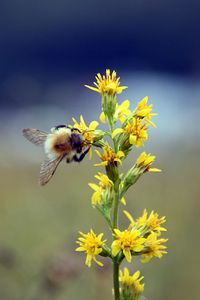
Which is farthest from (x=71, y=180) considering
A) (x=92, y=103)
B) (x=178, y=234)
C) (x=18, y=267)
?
(x=92, y=103)

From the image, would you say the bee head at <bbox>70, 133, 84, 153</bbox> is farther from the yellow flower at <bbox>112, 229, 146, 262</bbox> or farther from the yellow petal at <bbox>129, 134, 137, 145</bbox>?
the yellow flower at <bbox>112, 229, 146, 262</bbox>

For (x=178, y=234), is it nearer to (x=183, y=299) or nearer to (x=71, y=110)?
(x=183, y=299)

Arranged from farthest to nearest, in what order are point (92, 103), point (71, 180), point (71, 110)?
point (92, 103) < point (71, 110) < point (71, 180)

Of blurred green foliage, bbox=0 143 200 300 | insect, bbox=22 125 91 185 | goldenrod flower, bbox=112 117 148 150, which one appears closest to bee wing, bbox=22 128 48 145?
insect, bbox=22 125 91 185

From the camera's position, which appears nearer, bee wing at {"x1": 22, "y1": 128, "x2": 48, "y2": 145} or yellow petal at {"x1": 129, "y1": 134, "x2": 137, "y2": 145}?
yellow petal at {"x1": 129, "y1": 134, "x2": 137, "y2": 145}

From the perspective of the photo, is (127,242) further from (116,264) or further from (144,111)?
(144,111)

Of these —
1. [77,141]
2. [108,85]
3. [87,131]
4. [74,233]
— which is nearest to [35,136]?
[77,141]
